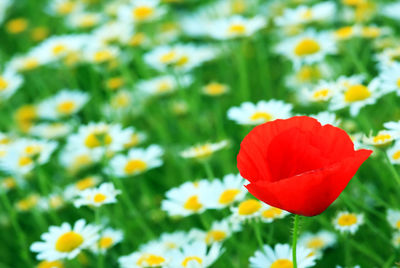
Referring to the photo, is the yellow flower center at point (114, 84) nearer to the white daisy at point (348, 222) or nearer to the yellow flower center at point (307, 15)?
the yellow flower center at point (307, 15)

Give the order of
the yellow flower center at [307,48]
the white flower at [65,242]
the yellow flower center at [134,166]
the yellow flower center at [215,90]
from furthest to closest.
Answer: the yellow flower center at [215,90] < the yellow flower center at [307,48] < the yellow flower center at [134,166] < the white flower at [65,242]

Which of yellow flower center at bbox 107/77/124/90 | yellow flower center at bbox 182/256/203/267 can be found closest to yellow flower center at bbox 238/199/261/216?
yellow flower center at bbox 182/256/203/267

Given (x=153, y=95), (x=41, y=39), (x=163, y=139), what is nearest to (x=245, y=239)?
(x=163, y=139)

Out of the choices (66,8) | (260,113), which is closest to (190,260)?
(260,113)

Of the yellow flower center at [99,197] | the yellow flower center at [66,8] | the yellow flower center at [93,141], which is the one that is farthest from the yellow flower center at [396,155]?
the yellow flower center at [66,8]

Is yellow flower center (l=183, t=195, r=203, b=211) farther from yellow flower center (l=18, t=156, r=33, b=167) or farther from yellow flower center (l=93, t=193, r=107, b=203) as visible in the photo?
yellow flower center (l=18, t=156, r=33, b=167)

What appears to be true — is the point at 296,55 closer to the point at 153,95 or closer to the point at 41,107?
the point at 153,95
